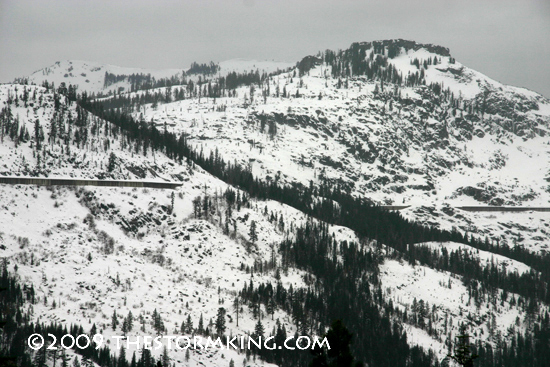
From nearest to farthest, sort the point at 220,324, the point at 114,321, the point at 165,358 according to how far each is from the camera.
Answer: the point at 165,358
the point at 114,321
the point at 220,324

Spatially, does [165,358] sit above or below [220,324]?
below

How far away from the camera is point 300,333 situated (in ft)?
652

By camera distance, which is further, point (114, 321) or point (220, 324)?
point (220, 324)

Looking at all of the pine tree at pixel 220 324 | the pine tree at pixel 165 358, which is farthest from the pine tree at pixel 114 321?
the pine tree at pixel 220 324

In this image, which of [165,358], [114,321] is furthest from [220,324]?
[114,321]

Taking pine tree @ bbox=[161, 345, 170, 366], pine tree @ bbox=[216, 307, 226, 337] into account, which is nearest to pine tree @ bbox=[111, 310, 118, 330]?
pine tree @ bbox=[161, 345, 170, 366]

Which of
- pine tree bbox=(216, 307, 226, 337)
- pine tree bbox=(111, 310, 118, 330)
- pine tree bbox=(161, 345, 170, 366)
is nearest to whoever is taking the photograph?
pine tree bbox=(161, 345, 170, 366)

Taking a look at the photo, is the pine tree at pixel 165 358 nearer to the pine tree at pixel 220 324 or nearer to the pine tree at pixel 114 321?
the pine tree at pixel 114 321

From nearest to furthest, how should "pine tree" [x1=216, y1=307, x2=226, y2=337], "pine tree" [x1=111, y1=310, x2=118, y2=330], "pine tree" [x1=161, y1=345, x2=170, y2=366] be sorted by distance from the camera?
"pine tree" [x1=161, y1=345, x2=170, y2=366] < "pine tree" [x1=111, y1=310, x2=118, y2=330] < "pine tree" [x1=216, y1=307, x2=226, y2=337]

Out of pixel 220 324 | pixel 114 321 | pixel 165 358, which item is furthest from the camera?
pixel 220 324

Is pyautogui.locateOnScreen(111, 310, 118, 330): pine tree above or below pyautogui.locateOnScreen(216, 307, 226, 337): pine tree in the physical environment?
above

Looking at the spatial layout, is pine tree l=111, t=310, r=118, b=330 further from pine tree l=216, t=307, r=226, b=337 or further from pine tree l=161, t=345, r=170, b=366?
pine tree l=216, t=307, r=226, b=337

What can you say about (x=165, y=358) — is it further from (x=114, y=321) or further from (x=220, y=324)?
(x=220, y=324)

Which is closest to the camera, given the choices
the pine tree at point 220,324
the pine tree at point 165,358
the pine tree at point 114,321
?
the pine tree at point 165,358
